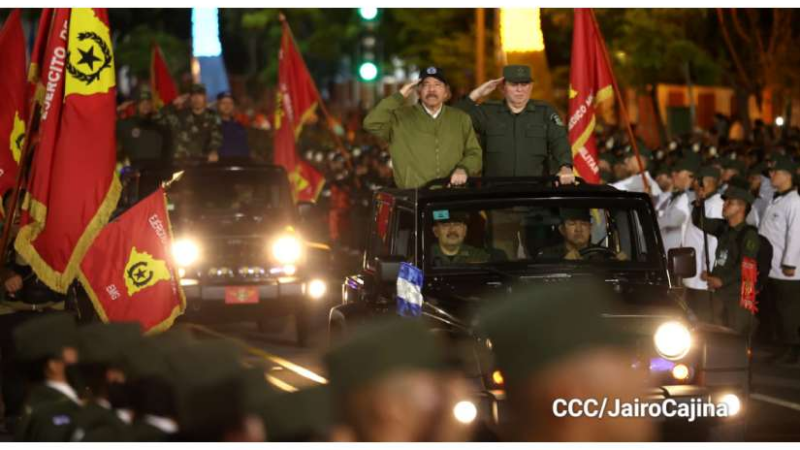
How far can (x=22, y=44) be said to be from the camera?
536 inches

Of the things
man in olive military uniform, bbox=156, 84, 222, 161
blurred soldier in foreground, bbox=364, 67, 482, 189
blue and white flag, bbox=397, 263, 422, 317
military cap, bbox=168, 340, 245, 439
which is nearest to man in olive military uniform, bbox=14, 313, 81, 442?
military cap, bbox=168, 340, 245, 439

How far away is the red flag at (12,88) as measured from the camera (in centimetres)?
1331

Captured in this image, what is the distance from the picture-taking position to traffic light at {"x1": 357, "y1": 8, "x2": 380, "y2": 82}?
3228cm

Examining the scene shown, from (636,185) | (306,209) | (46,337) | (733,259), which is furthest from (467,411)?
(636,185)

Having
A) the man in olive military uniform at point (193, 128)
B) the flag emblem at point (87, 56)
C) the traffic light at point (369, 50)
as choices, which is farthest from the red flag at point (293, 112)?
the flag emblem at point (87, 56)

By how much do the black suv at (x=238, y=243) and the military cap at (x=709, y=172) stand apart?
3.92 metres

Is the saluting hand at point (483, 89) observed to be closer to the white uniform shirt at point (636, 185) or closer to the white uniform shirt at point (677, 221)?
the white uniform shirt at point (677, 221)

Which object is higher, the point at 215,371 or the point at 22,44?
the point at 22,44

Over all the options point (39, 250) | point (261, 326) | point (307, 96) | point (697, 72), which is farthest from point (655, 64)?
point (39, 250)

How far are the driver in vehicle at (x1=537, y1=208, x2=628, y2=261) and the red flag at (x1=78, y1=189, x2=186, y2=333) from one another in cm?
298

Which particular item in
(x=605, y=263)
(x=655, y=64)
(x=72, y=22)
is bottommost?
(x=605, y=263)

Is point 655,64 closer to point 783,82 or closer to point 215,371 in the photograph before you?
point 783,82

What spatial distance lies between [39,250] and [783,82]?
25.1 m

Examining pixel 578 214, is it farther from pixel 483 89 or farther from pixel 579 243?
pixel 483 89
